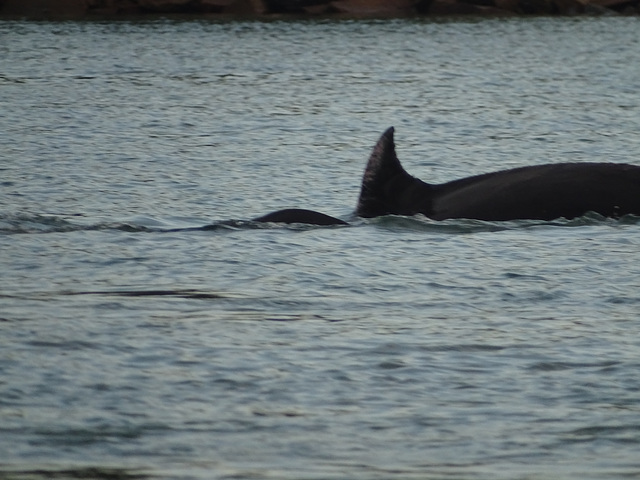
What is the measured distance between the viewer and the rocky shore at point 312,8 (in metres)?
60.8

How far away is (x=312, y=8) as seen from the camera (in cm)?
6259

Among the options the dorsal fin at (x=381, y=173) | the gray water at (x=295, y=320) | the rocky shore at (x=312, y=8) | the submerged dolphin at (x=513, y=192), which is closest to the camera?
the gray water at (x=295, y=320)

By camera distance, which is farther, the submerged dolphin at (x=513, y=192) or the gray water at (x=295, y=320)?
the submerged dolphin at (x=513, y=192)

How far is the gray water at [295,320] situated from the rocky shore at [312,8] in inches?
1587

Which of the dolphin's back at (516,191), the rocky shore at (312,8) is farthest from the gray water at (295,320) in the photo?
the rocky shore at (312,8)

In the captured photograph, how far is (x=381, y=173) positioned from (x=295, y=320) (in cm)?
313

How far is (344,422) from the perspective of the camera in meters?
6.31

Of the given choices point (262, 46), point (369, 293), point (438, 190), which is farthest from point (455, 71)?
point (369, 293)

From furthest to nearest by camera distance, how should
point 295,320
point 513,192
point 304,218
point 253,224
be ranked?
1. point 253,224
2. point 304,218
3. point 513,192
4. point 295,320

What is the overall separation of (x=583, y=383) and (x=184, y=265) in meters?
3.81

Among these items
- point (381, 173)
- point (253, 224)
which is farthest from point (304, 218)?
point (381, 173)

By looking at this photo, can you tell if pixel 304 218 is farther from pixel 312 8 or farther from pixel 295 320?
pixel 312 8

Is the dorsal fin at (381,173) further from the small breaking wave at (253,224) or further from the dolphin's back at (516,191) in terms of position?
the small breaking wave at (253,224)

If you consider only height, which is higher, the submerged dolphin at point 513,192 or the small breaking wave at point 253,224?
the submerged dolphin at point 513,192
